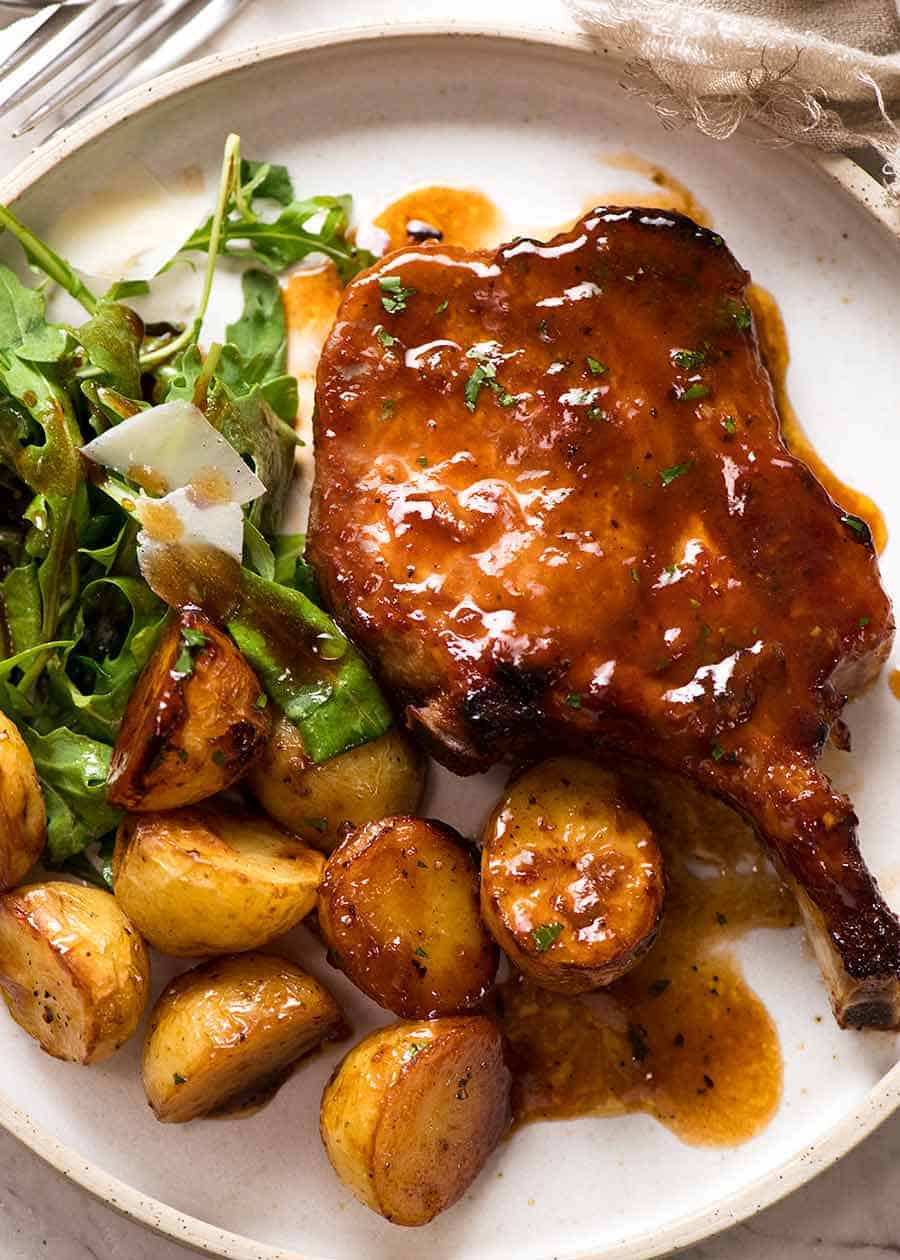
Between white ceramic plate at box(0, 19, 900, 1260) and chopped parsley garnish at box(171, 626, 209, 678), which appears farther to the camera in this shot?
white ceramic plate at box(0, 19, 900, 1260)

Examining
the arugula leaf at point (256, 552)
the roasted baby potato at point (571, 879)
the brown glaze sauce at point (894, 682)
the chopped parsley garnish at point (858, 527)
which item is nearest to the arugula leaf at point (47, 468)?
the arugula leaf at point (256, 552)

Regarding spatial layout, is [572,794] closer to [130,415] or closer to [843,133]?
[130,415]

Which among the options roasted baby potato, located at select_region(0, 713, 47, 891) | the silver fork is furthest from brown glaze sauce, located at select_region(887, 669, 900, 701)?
the silver fork

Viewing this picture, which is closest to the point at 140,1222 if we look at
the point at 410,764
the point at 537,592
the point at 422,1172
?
the point at 422,1172

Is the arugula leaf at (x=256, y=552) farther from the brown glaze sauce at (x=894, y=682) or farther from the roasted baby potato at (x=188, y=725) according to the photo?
the brown glaze sauce at (x=894, y=682)

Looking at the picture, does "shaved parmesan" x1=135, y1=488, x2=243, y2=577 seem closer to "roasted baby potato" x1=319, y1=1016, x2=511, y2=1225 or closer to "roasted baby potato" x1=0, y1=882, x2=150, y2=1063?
"roasted baby potato" x1=0, y1=882, x2=150, y2=1063

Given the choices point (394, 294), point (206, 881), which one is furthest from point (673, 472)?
point (206, 881)
